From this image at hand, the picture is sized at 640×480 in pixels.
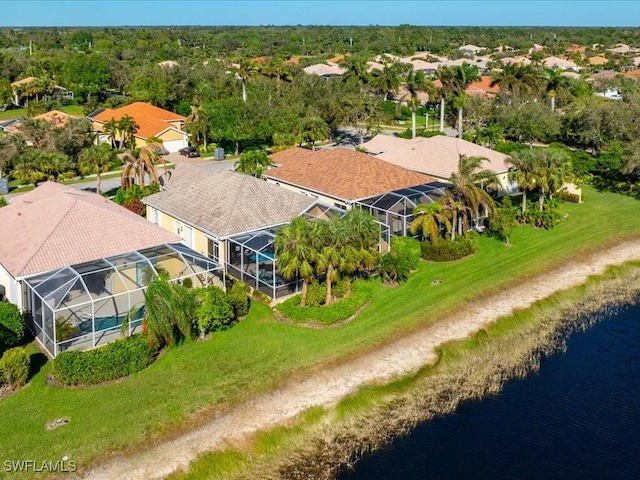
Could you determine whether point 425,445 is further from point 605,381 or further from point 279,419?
point 605,381

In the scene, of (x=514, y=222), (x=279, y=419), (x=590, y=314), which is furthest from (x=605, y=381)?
(x=514, y=222)

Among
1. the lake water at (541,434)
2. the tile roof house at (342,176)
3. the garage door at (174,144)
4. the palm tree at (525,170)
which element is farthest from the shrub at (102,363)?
the garage door at (174,144)

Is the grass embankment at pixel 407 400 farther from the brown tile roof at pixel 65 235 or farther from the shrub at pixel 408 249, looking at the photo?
the brown tile roof at pixel 65 235

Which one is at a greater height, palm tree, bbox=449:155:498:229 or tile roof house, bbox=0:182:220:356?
palm tree, bbox=449:155:498:229

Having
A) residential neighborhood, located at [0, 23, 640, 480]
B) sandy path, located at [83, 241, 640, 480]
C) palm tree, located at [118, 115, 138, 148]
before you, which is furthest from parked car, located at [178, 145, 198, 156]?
sandy path, located at [83, 241, 640, 480]

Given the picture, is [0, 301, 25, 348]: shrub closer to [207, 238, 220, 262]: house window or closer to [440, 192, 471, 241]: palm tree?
[207, 238, 220, 262]: house window
